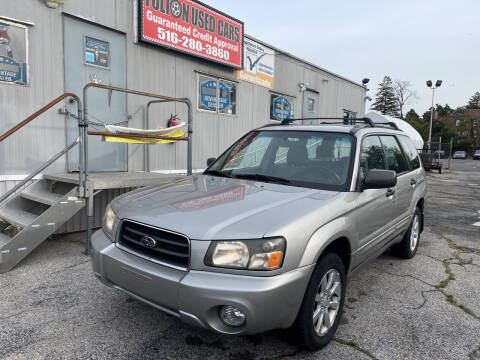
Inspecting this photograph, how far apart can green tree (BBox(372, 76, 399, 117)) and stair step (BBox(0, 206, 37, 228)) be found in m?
80.8

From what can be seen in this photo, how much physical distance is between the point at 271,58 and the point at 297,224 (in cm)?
818

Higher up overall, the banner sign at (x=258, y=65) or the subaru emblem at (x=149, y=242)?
the banner sign at (x=258, y=65)

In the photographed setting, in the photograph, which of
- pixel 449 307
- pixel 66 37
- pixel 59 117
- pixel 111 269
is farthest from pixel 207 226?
pixel 66 37

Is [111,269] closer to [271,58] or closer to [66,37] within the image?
[66,37]

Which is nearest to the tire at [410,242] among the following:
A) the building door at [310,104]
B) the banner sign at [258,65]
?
the banner sign at [258,65]

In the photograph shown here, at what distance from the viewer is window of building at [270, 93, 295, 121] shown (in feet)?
33.4

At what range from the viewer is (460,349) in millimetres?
2781

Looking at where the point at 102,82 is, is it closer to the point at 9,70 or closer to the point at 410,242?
the point at 9,70

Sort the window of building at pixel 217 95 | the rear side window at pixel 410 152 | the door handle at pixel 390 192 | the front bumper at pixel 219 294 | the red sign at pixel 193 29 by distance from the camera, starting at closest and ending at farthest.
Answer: the front bumper at pixel 219 294, the door handle at pixel 390 192, the rear side window at pixel 410 152, the red sign at pixel 193 29, the window of building at pixel 217 95

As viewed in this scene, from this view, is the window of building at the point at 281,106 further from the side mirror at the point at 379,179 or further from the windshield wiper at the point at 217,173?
the side mirror at the point at 379,179

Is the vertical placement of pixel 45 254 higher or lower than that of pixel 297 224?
lower

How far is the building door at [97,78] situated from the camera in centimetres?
571

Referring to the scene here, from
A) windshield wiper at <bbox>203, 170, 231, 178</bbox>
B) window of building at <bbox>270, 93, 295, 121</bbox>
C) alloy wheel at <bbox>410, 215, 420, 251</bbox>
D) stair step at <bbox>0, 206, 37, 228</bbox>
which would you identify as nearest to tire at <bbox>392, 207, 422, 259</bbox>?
alloy wheel at <bbox>410, 215, 420, 251</bbox>

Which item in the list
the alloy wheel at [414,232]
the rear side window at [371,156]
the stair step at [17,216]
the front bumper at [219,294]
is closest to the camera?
the front bumper at [219,294]
